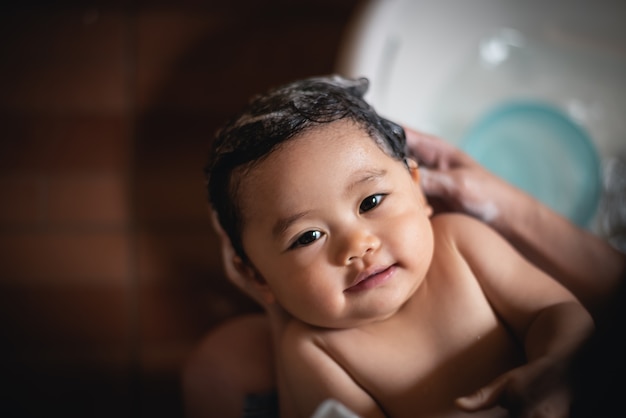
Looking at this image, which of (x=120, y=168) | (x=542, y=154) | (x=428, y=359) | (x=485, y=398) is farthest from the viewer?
(x=120, y=168)

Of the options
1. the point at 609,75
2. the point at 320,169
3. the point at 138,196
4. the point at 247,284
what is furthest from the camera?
the point at 138,196

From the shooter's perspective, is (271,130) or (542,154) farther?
(542,154)

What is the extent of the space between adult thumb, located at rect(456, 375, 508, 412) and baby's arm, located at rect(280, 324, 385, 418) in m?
0.16

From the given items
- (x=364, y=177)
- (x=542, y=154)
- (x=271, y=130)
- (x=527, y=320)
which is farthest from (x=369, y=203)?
(x=542, y=154)

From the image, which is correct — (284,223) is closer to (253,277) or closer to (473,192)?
(253,277)

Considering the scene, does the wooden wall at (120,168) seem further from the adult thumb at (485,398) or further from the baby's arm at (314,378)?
the adult thumb at (485,398)

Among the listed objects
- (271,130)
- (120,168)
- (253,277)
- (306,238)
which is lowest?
(120,168)

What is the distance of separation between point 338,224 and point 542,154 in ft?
2.43

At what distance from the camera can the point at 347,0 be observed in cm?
136

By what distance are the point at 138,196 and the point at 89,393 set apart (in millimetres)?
436

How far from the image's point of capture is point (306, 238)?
27.2 inches

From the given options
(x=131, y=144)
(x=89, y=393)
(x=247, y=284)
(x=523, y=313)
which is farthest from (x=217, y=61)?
(x=523, y=313)

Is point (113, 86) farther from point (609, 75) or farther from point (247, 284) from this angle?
point (609, 75)

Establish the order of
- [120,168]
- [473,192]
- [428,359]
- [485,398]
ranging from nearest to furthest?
[485,398] < [428,359] < [473,192] < [120,168]
